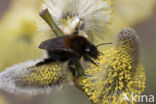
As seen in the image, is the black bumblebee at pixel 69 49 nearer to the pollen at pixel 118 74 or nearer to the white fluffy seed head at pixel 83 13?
the pollen at pixel 118 74

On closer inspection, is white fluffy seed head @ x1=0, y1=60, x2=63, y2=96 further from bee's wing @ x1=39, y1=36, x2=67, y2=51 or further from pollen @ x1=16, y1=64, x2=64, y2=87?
bee's wing @ x1=39, y1=36, x2=67, y2=51

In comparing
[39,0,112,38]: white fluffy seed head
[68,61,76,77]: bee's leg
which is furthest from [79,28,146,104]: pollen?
[39,0,112,38]: white fluffy seed head

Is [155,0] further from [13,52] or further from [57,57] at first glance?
[57,57]

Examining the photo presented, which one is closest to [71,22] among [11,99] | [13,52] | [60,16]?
[60,16]

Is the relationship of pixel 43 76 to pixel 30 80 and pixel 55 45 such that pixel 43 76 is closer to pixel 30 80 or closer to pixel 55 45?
pixel 30 80

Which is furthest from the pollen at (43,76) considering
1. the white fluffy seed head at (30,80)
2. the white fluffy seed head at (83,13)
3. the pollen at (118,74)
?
the white fluffy seed head at (83,13)

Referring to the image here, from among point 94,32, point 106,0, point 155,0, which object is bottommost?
point 94,32
